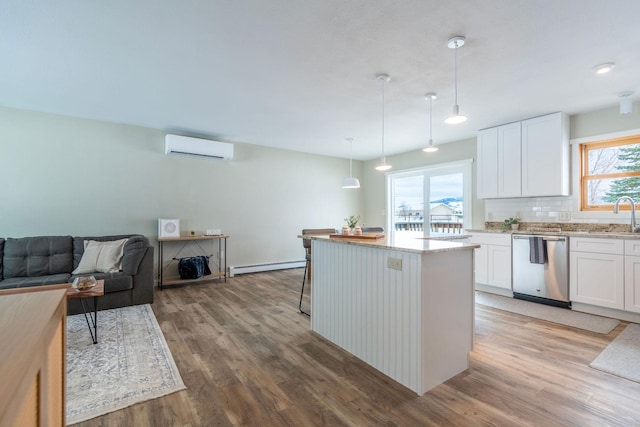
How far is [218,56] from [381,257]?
7.29 feet

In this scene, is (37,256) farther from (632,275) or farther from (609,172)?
(609,172)

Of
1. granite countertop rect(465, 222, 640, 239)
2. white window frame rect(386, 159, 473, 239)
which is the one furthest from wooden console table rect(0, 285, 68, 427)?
Answer: white window frame rect(386, 159, 473, 239)

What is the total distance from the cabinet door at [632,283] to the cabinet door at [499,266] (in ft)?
3.93

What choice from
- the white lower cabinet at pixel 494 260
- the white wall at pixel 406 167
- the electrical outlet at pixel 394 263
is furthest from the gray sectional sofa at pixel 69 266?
the white wall at pixel 406 167

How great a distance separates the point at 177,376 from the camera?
2230mm

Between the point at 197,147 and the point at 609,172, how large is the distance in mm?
5914

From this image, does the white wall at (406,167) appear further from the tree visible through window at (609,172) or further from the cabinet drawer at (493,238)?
the tree visible through window at (609,172)

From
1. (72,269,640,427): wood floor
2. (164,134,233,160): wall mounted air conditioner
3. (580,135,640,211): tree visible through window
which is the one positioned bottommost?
(72,269,640,427): wood floor

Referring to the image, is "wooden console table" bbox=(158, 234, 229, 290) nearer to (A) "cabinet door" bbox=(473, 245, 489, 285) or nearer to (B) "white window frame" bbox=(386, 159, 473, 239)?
(B) "white window frame" bbox=(386, 159, 473, 239)

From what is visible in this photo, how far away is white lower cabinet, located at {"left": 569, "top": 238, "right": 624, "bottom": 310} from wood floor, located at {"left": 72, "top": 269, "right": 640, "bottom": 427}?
0.68m

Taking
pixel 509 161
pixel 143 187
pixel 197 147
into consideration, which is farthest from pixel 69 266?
pixel 509 161

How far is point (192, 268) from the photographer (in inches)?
191

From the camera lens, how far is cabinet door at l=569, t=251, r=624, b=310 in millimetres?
3410

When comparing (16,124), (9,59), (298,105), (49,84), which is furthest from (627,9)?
(16,124)
